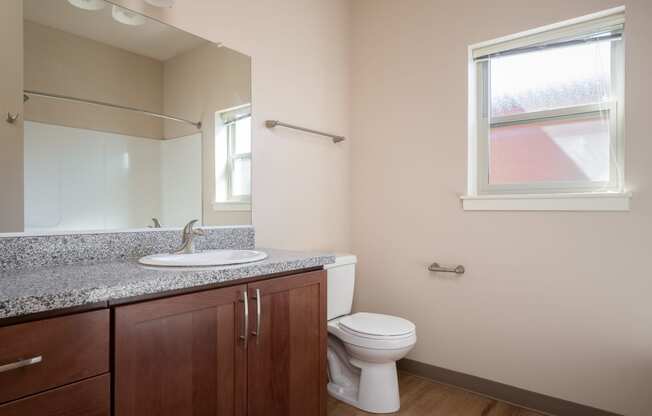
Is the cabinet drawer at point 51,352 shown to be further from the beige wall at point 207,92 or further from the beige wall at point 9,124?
the beige wall at point 207,92

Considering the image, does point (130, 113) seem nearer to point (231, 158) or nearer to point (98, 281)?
point (231, 158)

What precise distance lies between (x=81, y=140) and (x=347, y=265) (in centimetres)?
146

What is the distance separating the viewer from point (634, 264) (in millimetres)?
1720

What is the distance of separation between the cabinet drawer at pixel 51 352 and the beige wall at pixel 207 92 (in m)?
0.93

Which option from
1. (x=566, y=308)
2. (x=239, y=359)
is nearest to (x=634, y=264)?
(x=566, y=308)

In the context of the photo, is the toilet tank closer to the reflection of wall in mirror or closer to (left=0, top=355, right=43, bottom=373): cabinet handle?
the reflection of wall in mirror

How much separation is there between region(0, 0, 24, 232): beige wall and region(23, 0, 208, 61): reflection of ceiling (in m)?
0.06

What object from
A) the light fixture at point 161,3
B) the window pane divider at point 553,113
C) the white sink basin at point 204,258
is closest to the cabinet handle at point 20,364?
the white sink basin at point 204,258

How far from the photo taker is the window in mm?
1852

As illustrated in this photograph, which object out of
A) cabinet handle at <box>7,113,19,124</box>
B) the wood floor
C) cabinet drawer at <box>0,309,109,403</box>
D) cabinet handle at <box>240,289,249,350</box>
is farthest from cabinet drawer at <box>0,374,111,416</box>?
the wood floor

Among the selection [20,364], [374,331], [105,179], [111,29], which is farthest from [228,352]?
[111,29]

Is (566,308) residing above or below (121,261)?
below

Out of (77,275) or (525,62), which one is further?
(525,62)

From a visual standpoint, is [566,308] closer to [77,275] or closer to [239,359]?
[239,359]
